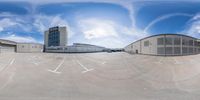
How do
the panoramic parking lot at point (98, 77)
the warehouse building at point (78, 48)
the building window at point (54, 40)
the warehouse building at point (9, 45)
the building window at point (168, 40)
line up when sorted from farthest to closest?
the panoramic parking lot at point (98, 77) < the warehouse building at point (9, 45) < the building window at point (168, 40) < the warehouse building at point (78, 48) < the building window at point (54, 40)

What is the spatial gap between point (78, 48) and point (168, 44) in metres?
1.77

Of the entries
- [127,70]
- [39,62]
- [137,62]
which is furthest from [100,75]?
[39,62]

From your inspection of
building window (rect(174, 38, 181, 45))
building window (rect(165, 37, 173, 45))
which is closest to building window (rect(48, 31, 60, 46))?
building window (rect(165, 37, 173, 45))

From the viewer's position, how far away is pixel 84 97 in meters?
3.21

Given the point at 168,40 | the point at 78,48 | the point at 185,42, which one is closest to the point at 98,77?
the point at 78,48

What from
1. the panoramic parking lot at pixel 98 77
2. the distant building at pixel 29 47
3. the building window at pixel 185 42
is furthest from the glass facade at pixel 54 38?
the building window at pixel 185 42

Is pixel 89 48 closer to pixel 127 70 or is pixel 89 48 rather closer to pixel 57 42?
pixel 57 42

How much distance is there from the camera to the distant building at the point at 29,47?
297 cm

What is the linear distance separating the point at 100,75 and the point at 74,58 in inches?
29.5

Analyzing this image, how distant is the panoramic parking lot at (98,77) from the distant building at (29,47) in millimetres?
288

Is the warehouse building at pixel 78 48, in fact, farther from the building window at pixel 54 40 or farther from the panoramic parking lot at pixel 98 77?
the panoramic parking lot at pixel 98 77

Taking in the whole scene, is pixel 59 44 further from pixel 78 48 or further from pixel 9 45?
pixel 9 45

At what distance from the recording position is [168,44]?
9.91 ft

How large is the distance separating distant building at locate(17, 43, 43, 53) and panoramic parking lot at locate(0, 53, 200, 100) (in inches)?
11.3
